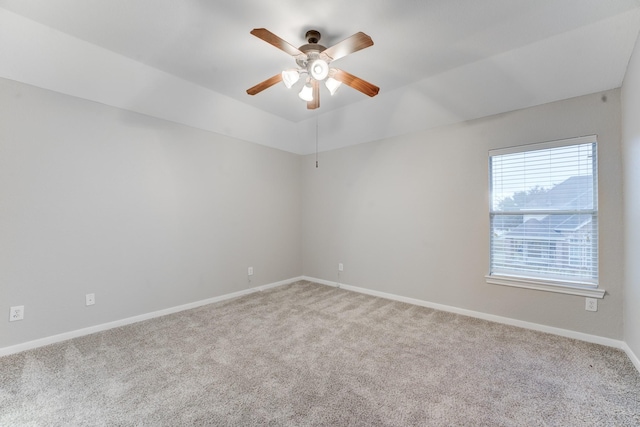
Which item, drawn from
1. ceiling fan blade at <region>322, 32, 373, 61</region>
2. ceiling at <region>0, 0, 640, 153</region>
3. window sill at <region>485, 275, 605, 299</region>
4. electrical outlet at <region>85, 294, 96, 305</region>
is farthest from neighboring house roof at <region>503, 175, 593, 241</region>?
electrical outlet at <region>85, 294, 96, 305</region>

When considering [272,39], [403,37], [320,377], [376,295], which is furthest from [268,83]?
[376,295]

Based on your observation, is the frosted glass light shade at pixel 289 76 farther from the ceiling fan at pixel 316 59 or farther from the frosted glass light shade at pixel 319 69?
the frosted glass light shade at pixel 319 69

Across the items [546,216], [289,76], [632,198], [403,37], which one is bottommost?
[546,216]

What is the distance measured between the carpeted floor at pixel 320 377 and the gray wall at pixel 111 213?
1.38ft

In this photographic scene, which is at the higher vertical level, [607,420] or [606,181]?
[606,181]

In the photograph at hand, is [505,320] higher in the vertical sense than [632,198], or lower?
lower

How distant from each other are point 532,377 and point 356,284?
8.10 ft

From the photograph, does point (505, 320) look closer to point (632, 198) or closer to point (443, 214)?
point (443, 214)

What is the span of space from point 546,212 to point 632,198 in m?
0.68

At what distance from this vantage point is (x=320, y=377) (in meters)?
2.00

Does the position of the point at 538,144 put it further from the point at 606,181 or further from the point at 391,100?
the point at 391,100

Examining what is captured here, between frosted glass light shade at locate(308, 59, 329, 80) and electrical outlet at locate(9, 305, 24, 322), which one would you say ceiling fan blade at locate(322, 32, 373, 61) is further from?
electrical outlet at locate(9, 305, 24, 322)

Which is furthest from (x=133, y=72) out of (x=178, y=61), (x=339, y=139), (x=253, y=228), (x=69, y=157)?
(x=339, y=139)

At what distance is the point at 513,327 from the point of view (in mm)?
2885
